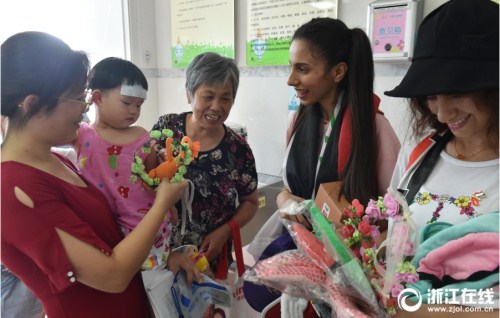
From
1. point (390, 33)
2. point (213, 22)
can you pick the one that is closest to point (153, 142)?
point (390, 33)

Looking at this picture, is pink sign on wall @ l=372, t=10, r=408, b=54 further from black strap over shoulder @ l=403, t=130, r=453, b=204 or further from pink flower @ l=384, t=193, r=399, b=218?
pink flower @ l=384, t=193, r=399, b=218

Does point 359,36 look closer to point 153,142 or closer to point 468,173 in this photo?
point 468,173

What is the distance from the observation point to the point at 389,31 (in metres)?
1.70

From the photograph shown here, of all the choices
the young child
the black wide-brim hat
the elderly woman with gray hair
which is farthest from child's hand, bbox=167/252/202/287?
the black wide-brim hat

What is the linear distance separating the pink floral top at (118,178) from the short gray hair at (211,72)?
15.9 inches

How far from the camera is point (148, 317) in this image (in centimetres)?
114

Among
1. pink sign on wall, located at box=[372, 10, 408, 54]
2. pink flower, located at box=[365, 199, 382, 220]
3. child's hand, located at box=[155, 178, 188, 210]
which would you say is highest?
pink sign on wall, located at box=[372, 10, 408, 54]

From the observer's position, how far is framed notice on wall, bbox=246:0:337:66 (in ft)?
6.73

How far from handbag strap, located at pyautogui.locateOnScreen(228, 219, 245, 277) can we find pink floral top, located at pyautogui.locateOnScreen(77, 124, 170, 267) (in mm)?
285

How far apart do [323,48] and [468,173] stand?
667 millimetres

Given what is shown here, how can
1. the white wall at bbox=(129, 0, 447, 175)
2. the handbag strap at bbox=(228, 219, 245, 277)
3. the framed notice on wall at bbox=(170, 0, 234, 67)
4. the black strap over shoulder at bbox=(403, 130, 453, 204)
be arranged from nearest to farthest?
the black strap over shoulder at bbox=(403, 130, 453, 204), the handbag strap at bbox=(228, 219, 245, 277), the white wall at bbox=(129, 0, 447, 175), the framed notice on wall at bbox=(170, 0, 234, 67)

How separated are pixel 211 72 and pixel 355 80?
557 millimetres

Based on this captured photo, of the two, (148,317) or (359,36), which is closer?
(148,317)

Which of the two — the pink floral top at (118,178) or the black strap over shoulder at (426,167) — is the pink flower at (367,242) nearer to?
the black strap over shoulder at (426,167)
